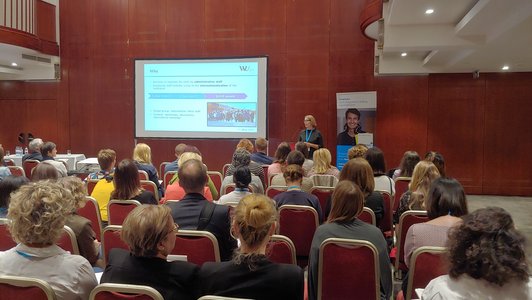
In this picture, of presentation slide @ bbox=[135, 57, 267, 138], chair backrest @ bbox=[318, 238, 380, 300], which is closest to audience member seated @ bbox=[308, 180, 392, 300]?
chair backrest @ bbox=[318, 238, 380, 300]

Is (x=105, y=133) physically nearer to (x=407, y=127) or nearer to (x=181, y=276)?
(x=407, y=127)

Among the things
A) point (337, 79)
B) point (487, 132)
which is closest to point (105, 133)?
point (337, 79)

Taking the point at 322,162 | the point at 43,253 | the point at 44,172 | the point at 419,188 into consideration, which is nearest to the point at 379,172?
the point at 322,162

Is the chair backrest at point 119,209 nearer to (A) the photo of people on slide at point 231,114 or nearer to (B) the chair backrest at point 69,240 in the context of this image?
(B) the chair backrest at point 69,240

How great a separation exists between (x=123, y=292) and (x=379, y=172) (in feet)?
10.9

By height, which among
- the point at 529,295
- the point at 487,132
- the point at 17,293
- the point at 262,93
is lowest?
the point at 17,293

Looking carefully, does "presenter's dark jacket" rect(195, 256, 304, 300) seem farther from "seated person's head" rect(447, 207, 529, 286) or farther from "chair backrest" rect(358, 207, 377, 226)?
"chair backrest" rect(358, 207, 377, 226)

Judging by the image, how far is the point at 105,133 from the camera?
969 centimetres

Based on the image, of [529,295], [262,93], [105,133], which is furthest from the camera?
[105,133]

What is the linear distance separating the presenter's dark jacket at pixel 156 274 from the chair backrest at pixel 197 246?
521mm

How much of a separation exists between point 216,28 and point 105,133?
3.66 metres

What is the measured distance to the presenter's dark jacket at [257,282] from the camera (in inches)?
67.2

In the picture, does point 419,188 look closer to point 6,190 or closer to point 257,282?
point 257,282

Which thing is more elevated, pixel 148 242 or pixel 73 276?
pixel 148 242
